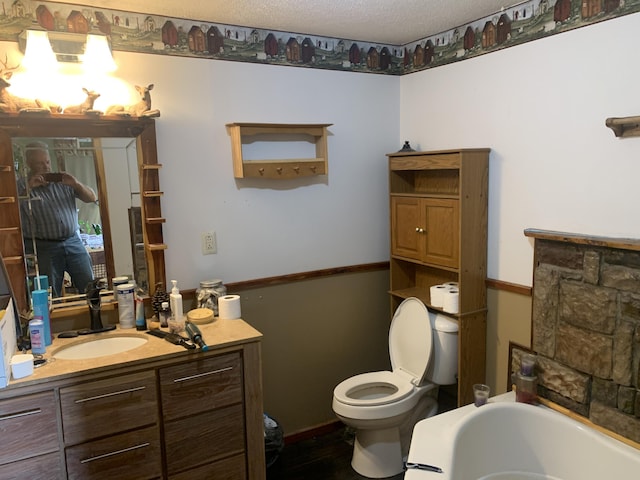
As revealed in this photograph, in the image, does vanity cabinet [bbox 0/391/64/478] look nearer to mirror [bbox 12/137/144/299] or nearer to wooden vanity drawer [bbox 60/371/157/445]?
wooden vanity drawer [bbox 60/371/157/445]

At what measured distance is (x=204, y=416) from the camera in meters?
2.10

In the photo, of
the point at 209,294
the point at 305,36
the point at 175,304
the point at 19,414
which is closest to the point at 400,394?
the point at 209,294

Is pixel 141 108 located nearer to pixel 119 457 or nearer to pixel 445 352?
pixel 119 457

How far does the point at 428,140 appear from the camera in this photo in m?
2.92

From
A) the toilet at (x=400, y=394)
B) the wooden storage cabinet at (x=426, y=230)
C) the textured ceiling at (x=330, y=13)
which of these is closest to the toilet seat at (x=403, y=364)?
the toilet at (x=400, y=394)

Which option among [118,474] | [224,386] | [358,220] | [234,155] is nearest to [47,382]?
[118,474]

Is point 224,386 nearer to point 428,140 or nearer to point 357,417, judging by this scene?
point 357,417

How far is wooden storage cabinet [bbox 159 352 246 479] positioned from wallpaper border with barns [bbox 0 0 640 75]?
1.52 meters

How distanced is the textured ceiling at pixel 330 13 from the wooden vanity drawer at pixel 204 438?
1.82 metres

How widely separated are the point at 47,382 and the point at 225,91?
1.59 meters

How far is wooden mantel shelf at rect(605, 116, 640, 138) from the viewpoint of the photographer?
1841 mm

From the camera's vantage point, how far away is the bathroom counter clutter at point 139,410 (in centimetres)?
178

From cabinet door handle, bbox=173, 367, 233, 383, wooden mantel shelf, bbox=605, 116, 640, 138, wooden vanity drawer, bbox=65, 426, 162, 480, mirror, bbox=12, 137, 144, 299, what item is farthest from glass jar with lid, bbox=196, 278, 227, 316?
wooden mantel shelf, bbox=605, 116, 640, 138

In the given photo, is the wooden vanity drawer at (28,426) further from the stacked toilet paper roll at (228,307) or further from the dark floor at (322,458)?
the dark floor at (322,458)
